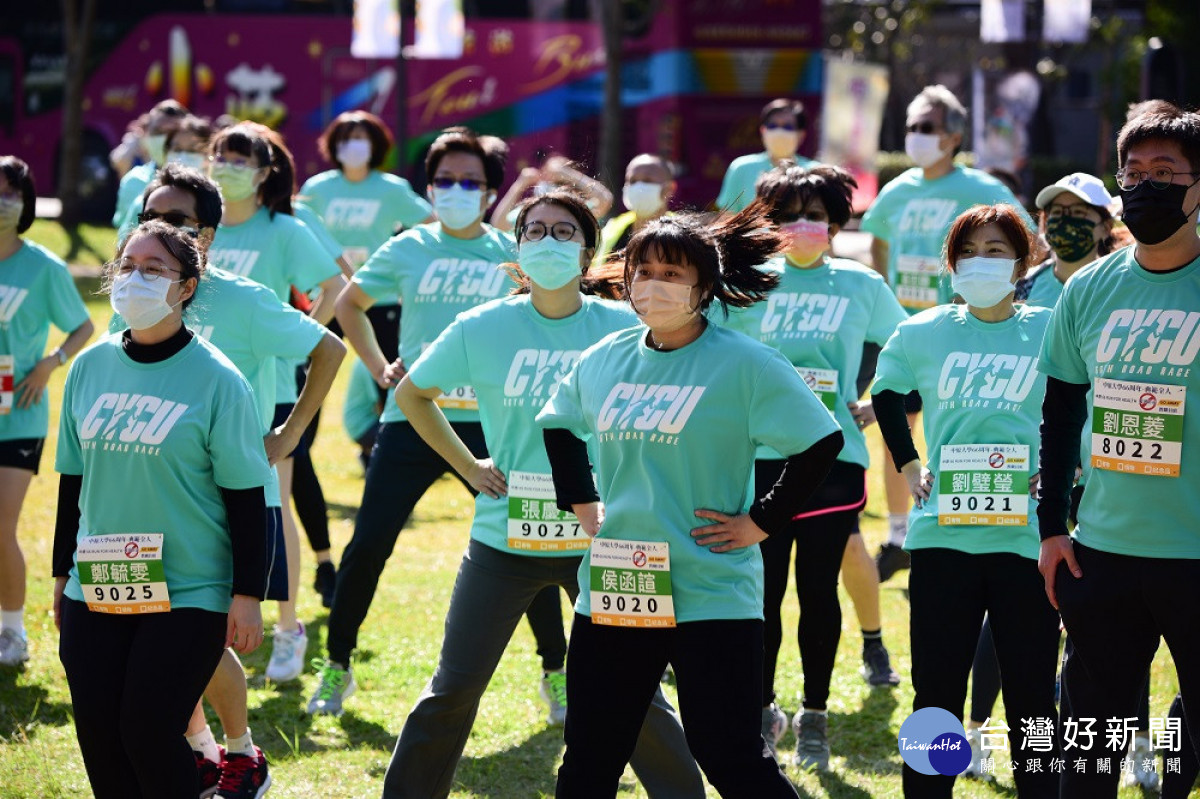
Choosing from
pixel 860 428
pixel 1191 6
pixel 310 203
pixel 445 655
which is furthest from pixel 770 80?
pixel 445 655

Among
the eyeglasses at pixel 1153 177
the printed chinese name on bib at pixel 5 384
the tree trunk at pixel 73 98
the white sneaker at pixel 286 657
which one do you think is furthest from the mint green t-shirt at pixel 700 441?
the tree trunk at pixel 73 98

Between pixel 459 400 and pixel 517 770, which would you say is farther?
pixel 459 400

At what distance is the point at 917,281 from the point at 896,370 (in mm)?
4218

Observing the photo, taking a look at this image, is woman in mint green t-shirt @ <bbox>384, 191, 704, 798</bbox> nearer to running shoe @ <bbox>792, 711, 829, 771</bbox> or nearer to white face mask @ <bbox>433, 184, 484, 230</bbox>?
running shoe @ <bbox>792, 711, 829, 771</bbox>

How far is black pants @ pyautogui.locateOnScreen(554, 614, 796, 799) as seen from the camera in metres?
3.89

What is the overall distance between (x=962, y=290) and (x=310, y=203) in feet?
20.6

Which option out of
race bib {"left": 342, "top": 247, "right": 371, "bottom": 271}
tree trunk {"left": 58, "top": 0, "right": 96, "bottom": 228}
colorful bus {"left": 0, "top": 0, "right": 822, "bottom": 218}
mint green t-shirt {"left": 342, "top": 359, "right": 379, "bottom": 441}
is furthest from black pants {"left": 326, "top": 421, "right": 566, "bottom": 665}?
tree trunk {"left": 58, "top": 0, "right": 96, "bottom": 228}

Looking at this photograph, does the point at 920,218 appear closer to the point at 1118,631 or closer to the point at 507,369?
the point at 507,369

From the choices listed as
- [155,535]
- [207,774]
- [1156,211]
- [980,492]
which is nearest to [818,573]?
[980,492]

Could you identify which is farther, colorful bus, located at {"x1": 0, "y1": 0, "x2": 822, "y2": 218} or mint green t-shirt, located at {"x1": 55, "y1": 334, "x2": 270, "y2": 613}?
colorful bus, located at {"x1": 0, "y1": 0, "x2": 822, "y2": 218}

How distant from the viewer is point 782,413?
3938 millimetres

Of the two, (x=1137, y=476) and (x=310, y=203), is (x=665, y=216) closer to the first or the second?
(x=1137, y=476)

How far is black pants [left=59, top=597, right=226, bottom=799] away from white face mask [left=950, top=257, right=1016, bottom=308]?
2380 mm

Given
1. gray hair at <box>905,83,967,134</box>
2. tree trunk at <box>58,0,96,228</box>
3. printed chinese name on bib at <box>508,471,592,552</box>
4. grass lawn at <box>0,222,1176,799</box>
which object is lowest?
grass lawn at <box>0,222,1176,799</box>
